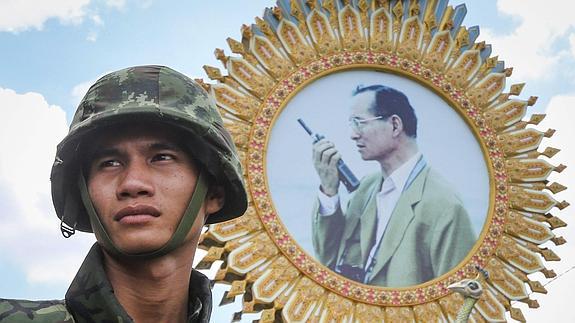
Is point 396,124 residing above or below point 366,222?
above

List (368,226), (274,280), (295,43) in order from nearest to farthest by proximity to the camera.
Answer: (274,280)
(368,226)
(295,43)

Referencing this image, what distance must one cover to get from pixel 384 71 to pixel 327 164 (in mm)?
626

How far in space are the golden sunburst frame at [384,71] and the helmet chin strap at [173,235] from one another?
2527mm

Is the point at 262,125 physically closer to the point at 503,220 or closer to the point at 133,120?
the point at 503,220

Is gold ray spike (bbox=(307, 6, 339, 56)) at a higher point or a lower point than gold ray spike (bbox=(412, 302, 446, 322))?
higher

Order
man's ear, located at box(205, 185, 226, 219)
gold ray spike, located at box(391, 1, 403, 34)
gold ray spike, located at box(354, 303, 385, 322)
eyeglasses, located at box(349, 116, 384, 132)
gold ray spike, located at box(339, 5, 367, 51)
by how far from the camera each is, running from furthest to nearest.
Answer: gold ray spike, located at box(391, 1, 403, 34) < gold ray spike, located at box(339, 5, 367, 51) < eyeglasses, located at box(349, 116, 384, 132) < gold ray spike, located at box(354, 303, 385, 322) < man's ear, located at box(205, 185, 226, 219)

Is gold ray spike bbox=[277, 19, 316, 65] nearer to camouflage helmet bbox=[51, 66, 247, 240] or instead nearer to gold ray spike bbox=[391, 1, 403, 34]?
gold ray spike bbox=[391, 1, 403, 34]

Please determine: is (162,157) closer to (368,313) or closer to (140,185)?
Answer: (140,185)

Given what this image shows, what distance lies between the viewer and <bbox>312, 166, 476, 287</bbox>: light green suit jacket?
3682 millimetres

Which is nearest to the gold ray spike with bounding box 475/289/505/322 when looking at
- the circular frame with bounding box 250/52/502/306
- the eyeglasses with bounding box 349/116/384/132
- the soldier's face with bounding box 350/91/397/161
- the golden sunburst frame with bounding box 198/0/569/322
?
the golden sunburst frame with bounding box 198/0/569/322

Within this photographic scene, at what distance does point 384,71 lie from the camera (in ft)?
13.4

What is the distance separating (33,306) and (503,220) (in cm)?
342

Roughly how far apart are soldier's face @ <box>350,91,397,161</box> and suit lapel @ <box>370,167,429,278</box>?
0.69ft

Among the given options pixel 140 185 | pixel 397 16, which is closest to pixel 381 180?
pixel 397 16
